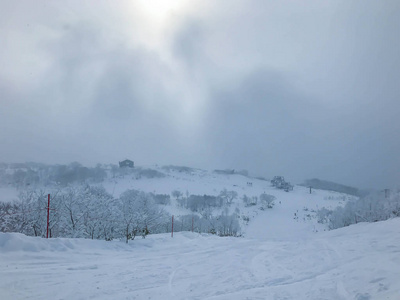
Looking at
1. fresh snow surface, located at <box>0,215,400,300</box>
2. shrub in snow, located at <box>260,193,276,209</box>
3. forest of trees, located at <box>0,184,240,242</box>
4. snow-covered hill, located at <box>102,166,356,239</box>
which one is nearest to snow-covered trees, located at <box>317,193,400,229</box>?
snow-covered hill, located at <box>102,166,356,239</box>

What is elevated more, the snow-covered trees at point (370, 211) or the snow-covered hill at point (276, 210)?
the snow-covered trees at point (370, 211)

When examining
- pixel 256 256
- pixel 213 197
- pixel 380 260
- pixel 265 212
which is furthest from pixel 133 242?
pixel 213 197

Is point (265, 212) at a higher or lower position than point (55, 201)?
lower

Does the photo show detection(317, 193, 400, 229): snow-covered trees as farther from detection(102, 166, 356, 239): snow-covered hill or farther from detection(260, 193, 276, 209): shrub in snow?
detection(260, 193, 276, 209): shrub in snow

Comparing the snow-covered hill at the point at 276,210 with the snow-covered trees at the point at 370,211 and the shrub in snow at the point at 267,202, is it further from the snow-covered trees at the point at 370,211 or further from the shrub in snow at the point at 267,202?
the snow-covered trees at the point at 370,211

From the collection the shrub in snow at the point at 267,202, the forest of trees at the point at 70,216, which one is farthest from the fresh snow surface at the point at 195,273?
the shrub in snow at the point at 267,202

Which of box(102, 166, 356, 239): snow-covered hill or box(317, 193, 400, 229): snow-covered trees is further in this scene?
box(102, 166, 356, 239): snow-covered hill

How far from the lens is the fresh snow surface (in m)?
6.28

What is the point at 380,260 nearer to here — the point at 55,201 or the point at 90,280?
the point at 90,280

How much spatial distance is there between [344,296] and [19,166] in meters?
70.4

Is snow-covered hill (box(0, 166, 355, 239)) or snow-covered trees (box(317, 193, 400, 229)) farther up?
snow-covered trees (box(317, 193, 400, 229))

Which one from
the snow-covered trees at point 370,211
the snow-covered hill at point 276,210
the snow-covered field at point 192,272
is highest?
the snow-covered field at point 192,272

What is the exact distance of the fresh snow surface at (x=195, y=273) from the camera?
6281 millimetres

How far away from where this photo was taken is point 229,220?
6569 cm
